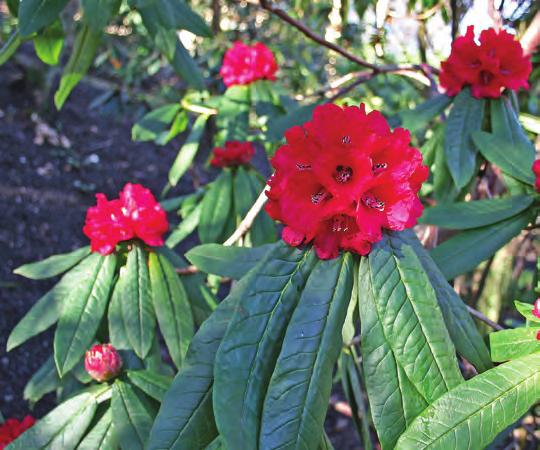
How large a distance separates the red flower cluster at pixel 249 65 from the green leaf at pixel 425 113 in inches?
30.7

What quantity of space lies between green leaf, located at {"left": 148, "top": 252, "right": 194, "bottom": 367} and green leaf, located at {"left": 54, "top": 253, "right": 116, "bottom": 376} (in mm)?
95

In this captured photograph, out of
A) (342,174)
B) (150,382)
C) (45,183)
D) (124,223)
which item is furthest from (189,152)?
(45,183)

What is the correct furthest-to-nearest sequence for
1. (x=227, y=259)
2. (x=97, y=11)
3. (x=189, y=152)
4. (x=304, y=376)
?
(x=189, y=152)
(x=97, y=11)
(x=227, y=259)
(x=304, y=376)

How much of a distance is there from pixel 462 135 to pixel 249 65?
100 cm

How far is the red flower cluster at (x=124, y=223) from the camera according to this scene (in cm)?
122

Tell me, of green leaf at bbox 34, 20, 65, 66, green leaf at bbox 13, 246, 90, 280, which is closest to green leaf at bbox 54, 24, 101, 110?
green leaf at bbox 34, 20, 65, 66

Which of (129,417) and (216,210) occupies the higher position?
(216,210)

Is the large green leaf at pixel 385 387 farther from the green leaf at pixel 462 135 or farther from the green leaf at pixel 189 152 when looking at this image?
the green leaf at pixel 189 152

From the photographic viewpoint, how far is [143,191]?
1.33m

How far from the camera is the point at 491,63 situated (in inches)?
49.0

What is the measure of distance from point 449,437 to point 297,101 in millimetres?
1447

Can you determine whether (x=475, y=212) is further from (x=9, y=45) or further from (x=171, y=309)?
(x=9, y=45)

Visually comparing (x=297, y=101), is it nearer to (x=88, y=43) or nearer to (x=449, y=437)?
(x=88, y=43)

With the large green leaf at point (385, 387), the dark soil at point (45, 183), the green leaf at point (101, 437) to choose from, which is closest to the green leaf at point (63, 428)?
the green leaf at point (101, 437)
